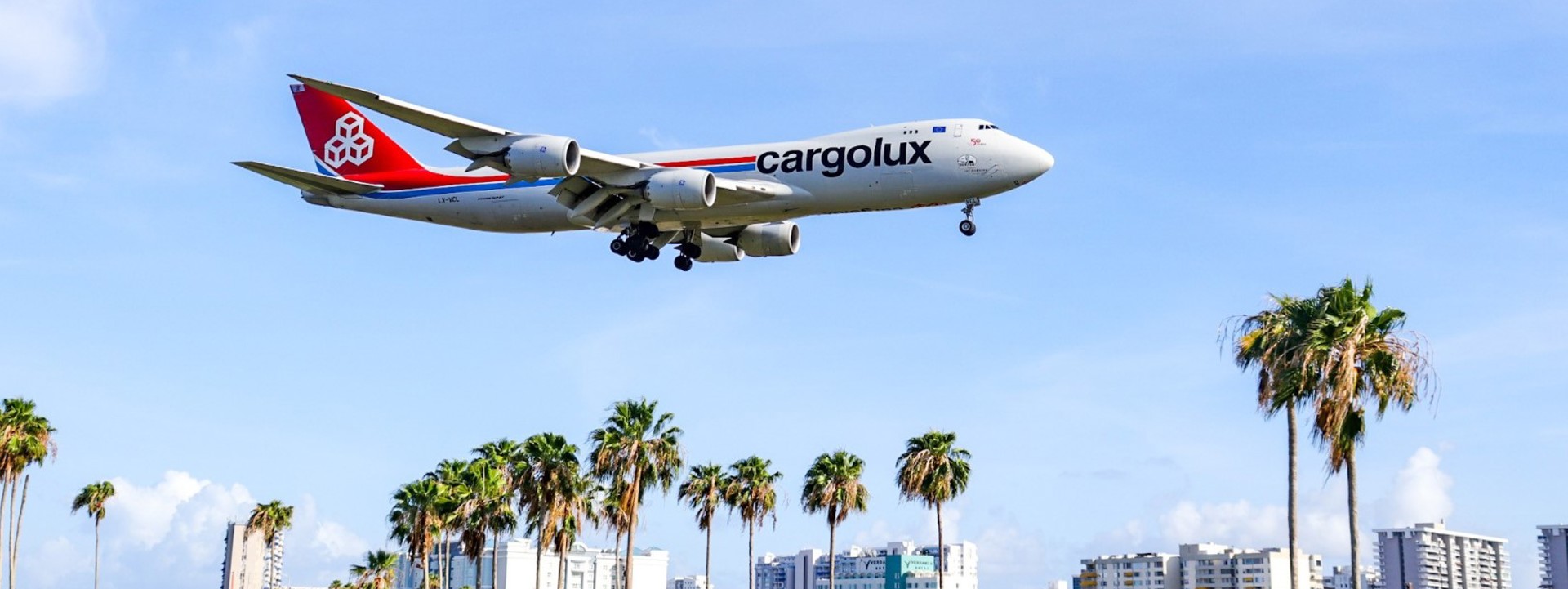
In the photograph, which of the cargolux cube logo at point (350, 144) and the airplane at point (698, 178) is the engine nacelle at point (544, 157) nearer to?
the airplane at point (698, 178)

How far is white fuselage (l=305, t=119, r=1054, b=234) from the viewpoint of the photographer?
44969 millimetres

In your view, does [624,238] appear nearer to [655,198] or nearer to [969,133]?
[655,198]

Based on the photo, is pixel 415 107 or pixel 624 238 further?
pixel 624 238

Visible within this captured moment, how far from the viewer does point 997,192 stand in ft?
149

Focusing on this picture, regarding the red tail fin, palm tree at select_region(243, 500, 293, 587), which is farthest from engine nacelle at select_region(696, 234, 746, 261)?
palm tree at select_region(243, 500, 293, 587)

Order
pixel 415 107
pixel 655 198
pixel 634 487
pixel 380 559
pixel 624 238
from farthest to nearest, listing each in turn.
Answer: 1. pixel 380 559
2. pixel 634 487
3. pixel 624 238
4. pixel 655 198
5. pixel 415 107

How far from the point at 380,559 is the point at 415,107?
39.4m

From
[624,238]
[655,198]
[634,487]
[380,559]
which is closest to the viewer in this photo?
[655,198]

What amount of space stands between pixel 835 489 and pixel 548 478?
44.8ft

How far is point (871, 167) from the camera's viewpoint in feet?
149

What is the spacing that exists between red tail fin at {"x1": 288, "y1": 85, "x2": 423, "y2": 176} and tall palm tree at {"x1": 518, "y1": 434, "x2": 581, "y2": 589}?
11.3 m

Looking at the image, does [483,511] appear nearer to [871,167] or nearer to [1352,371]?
[871,167]

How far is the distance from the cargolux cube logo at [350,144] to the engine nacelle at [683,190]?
49.5ft

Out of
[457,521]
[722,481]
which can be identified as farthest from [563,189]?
[722,481]
